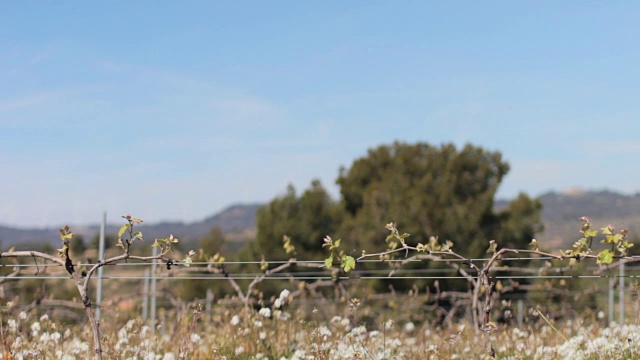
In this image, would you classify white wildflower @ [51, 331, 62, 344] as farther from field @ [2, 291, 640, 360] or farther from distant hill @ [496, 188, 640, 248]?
distant hill @ [496, 188, 640, 248]

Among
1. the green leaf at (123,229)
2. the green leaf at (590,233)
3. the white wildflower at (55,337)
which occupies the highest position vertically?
the green leaf at (123,229)

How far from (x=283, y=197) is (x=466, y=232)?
277 inches

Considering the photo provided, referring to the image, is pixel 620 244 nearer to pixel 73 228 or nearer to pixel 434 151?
pixel 73 228

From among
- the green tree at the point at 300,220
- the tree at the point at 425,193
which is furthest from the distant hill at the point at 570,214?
the tree at the point at 425,193

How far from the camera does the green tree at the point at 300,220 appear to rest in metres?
27.1

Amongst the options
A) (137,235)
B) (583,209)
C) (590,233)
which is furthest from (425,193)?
(583,209)

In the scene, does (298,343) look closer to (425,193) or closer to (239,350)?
(239,350)

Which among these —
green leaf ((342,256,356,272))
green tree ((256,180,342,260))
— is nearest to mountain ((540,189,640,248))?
green tree ((256,180,342,260))

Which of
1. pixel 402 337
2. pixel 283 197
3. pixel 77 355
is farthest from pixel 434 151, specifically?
pixel 77 355

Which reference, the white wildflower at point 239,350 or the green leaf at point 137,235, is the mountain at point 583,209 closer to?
the white wildflower at point 239,350

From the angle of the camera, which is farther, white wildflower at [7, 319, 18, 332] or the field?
white wildflower at [7, 319, 18, 332]

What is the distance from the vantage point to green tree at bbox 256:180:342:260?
88.8 ft

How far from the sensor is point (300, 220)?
2758 cm

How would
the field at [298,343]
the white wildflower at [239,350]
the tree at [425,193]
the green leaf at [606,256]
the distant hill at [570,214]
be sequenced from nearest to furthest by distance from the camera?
the green leaf at [606,256] → the field at [298,343] → the white wildflower at [239,350] → the tree at [425,193] → the distant hill at [570,214]
